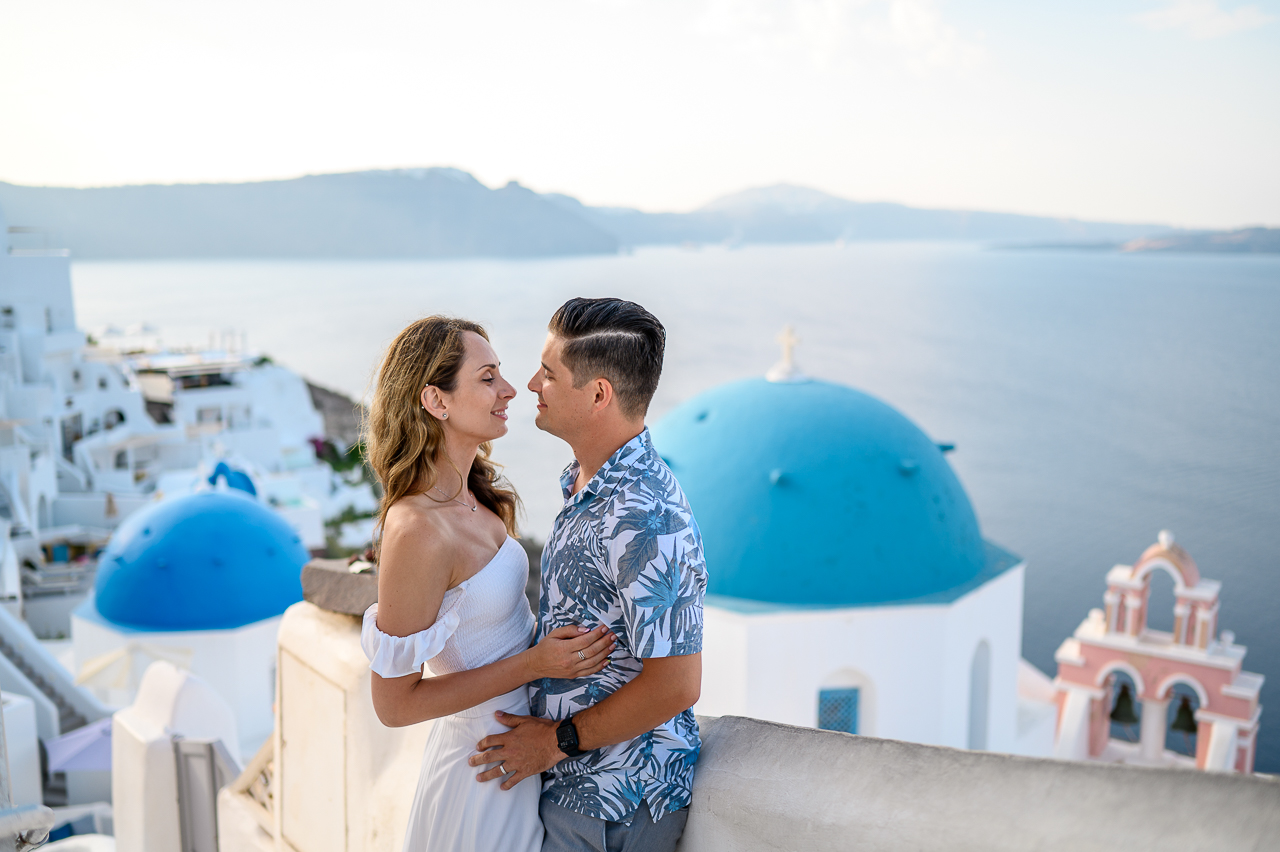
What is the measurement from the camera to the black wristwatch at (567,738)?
6.93 ft

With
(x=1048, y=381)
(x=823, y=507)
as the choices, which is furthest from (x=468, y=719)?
(x=1048, y=381)

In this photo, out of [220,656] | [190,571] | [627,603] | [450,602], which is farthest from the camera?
[190,571]

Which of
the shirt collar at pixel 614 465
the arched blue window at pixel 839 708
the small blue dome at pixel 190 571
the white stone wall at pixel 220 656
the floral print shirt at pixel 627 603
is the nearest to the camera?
the floral print shirt at pixel 627 603

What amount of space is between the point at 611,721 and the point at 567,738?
0.13 meters

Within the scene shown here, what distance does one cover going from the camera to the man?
2.00 meters

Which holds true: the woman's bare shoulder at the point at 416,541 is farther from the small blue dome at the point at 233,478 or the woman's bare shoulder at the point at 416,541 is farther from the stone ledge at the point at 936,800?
the small blue dome at the point at 233,478

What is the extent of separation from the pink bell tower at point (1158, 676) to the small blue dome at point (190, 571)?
12.7 m

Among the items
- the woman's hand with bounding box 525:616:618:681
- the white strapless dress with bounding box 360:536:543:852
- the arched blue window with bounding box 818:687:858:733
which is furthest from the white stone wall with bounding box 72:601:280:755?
the woman's hand with bounding box 525:616:618:681

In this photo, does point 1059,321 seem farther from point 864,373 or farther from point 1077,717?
point 1077,717

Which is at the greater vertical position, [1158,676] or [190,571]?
[190,571]

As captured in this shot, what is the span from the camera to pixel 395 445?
7.61 feet

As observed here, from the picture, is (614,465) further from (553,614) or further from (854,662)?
(854,662)

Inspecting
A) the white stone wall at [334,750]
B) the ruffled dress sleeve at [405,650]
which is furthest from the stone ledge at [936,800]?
the white stone wall at [334,750]

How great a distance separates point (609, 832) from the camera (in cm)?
212
